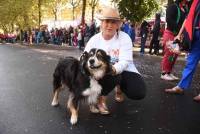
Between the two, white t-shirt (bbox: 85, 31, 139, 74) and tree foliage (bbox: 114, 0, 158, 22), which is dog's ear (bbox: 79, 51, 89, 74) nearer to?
white t-shirt (bbox: 85, 31, 139, 74)

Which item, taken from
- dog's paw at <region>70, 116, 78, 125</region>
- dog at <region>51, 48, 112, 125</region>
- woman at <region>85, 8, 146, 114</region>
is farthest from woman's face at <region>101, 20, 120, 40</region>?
dog's paw at <region>70, 116, 78, 125</region>

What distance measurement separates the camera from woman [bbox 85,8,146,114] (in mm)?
6242

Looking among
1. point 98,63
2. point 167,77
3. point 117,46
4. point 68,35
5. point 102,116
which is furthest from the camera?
point 68,35

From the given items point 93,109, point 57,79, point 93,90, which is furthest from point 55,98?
point 93,90

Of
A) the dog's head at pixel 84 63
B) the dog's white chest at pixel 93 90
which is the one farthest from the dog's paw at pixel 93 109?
the dog's head at pixel 84 63

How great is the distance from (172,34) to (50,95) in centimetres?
368

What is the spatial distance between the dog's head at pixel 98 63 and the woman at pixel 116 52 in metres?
0.37

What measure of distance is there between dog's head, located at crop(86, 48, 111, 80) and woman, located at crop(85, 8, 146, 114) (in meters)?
0.37

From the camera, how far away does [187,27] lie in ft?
24.4

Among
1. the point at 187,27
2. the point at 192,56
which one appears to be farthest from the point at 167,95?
the point at 187,27

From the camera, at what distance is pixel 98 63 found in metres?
5.53

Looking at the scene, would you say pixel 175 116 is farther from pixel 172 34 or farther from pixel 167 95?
pixel 172 34

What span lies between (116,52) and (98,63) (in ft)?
3.41

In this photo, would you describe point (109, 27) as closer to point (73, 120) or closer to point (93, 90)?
point (93, 90)
